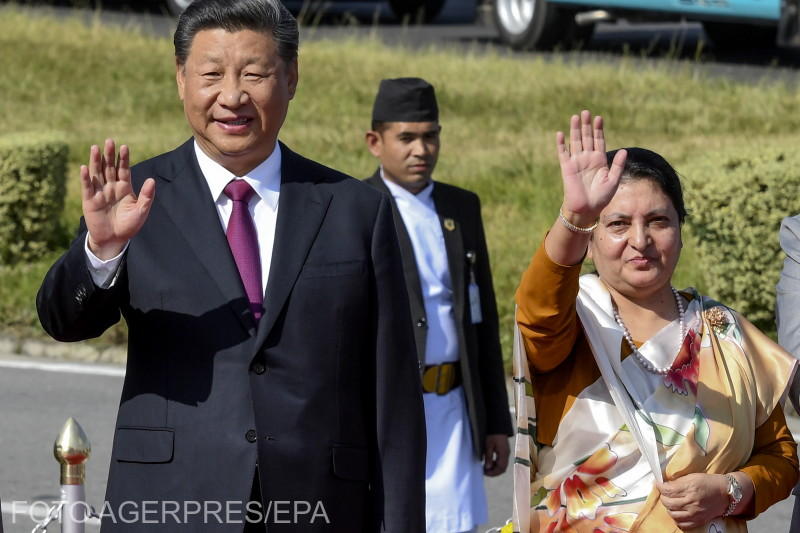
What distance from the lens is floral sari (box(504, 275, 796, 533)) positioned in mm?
3965

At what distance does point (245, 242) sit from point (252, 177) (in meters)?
0.18

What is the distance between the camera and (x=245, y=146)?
12.4 ft

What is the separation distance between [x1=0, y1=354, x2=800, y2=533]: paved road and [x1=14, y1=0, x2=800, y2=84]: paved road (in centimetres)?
971

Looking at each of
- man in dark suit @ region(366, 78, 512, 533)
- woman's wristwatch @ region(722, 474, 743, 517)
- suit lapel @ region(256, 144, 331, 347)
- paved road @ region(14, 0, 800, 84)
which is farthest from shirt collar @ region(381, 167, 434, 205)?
paved road @ region(14, 0, 800, 84)

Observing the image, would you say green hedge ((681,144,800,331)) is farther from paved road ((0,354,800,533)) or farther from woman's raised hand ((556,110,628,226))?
woman's raised hand ((556,110,628,226))

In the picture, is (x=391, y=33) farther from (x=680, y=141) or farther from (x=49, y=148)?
(x=49, y=148)

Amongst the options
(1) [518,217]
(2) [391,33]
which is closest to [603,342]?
(1) [518,217]

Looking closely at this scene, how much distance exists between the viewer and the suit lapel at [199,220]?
368cm

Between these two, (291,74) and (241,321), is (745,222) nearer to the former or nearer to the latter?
(291,74)

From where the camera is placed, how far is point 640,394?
4.02 metres

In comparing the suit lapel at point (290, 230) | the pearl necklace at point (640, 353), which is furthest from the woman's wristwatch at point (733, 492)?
the suit lapel at point (290, 230)

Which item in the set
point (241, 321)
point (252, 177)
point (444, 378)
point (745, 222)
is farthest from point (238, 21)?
point (745, 222)

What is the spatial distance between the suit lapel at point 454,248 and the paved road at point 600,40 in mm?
11575

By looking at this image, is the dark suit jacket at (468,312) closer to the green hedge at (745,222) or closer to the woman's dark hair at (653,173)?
the woman's dark hair at (653,173)
